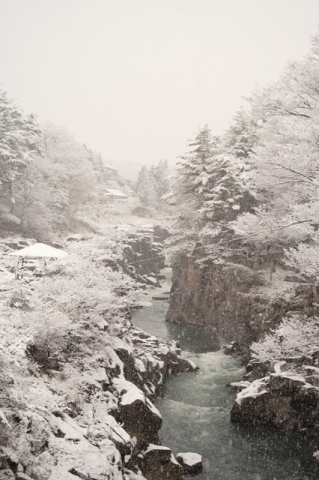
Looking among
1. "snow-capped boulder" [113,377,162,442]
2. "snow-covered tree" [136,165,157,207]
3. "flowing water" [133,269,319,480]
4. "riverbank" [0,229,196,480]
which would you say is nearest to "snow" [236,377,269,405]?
"flowing water" [133,269,319,480]

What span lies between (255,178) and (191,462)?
10.2 metres

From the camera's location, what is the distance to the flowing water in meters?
10.1

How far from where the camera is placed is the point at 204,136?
1041 inches

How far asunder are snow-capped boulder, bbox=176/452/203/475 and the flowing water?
0.69ft

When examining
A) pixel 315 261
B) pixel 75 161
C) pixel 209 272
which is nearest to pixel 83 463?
pixel 315 261

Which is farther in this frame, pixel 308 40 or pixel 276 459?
pixel 276 459

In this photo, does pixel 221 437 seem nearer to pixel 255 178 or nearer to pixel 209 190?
pixel 255 178

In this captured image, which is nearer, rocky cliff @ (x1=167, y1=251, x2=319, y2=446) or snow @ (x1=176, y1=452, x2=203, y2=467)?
snow @ (x1=176, y1=452, x2=203, y2=467)

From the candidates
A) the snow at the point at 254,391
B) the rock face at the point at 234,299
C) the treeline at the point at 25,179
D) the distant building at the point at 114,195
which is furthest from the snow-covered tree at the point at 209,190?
the distant building at the point at 114,195

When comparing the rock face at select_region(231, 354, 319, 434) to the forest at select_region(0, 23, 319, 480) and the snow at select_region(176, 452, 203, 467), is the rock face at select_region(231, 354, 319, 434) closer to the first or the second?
the forest at select_region(0, 23, 319, 480)

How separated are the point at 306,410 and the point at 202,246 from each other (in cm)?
1586

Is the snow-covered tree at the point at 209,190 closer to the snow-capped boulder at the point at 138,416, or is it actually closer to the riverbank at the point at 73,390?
the riverbank at the point at 73,390

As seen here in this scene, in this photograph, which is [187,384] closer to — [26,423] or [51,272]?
[51,272]

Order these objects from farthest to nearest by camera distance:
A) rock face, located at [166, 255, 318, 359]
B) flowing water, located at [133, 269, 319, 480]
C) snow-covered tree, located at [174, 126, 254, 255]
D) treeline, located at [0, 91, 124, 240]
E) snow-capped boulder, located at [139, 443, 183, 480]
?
treeline, located at [0, 91, 124, 240] < snow-covered tree, located at [174, 126, 254, 255] < rock face, located at [166, 255, 318, 359] < flowing water, located at [133, 269, 319, 480] < snow-capped boulder, located at [139, 443, 183, 480]
